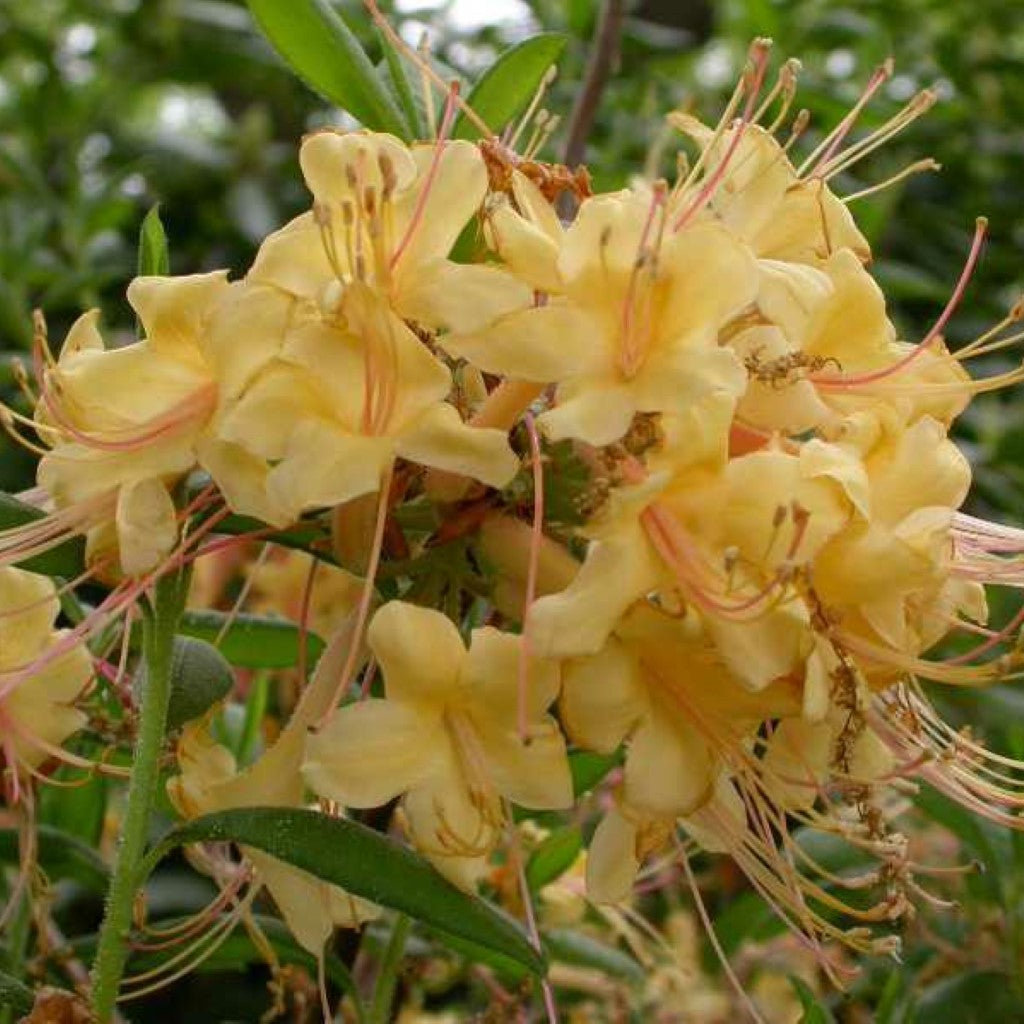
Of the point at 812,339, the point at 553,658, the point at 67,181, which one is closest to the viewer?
the point at 553,658

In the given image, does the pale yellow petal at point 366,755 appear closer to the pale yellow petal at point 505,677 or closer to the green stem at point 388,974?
the pale yellow petal at point 505,677

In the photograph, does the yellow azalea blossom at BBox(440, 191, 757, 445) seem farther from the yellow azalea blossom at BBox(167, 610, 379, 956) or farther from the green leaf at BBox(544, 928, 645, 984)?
the green leaf at BBox(544, 928, 645, 984)

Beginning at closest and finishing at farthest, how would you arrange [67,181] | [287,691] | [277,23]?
[277,23] → [287,691] → [67,181]

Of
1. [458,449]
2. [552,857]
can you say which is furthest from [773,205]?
[552,857]

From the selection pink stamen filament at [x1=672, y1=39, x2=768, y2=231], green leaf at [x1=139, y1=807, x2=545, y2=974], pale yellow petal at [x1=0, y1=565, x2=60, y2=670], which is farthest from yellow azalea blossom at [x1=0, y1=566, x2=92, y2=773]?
pink stamen filament at [x1=672, y1=39, x2=768, y2=231]

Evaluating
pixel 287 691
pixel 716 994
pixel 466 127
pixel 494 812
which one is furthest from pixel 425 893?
pixel 716 994

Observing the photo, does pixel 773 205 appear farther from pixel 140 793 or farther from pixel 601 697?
pixel 140 793

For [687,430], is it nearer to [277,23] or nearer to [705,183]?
[705,183]

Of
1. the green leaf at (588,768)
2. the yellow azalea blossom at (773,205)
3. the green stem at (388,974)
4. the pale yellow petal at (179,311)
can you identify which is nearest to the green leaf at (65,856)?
the green stem at (388,974)
